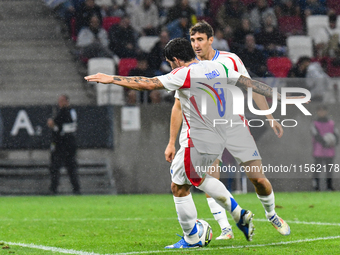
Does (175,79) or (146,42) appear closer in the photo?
(175,79)

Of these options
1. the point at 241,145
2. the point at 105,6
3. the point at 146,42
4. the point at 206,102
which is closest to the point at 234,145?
the point at 241,145

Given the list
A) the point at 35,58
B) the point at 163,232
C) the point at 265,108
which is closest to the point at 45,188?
the point at 35,58

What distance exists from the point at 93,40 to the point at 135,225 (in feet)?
27.2

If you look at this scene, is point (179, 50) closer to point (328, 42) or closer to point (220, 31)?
point (220, 31)

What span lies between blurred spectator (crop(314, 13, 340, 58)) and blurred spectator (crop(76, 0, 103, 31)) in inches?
223

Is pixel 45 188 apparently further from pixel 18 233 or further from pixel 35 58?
pixel 18 233

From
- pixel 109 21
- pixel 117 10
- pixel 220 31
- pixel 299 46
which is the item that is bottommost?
pixel 299 46

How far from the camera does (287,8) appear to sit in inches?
643

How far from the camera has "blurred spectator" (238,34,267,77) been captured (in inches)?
510

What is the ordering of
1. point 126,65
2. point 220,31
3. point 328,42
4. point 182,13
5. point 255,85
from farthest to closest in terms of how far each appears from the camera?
1. point 182,13
2. point 328,42
3. point 220,31
4. point 126,65
5. point 255,85

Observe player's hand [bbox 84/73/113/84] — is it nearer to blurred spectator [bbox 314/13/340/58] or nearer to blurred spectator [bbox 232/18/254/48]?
blurred spectator [bbox 232/18/254/48]

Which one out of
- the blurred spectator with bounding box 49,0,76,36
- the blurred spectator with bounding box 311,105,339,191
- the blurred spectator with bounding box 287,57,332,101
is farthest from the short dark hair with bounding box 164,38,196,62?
the blurred spectator with bounding box 49,0,76,36

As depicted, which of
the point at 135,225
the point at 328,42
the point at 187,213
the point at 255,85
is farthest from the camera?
the point at 328,42

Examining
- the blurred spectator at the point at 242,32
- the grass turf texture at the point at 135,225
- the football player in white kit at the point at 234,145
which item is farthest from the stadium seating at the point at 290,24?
the football player in white kit at the point at 234,145
